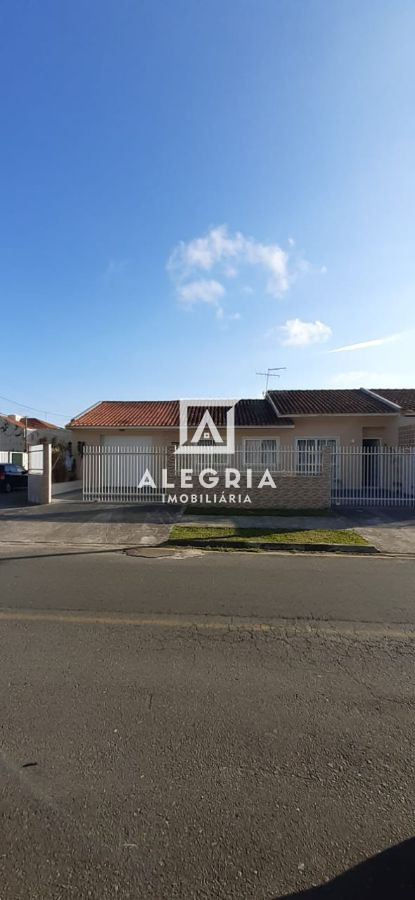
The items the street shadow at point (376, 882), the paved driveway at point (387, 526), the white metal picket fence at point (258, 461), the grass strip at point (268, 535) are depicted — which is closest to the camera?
the street shadow at point (376, 882)

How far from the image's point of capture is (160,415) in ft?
63.3

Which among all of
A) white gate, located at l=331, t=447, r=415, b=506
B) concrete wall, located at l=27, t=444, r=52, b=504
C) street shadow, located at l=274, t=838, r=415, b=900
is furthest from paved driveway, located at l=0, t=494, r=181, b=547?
street shadow, located at l=274, t=838, r=415, b=900

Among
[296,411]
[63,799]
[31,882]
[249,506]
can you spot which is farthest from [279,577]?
[296,411]

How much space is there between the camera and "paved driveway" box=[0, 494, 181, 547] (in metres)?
8.84

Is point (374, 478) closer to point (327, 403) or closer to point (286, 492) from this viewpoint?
point (327, 403)

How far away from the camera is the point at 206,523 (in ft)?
33.9

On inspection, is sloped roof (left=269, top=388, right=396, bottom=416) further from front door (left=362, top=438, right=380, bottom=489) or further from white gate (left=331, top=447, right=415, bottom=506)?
front door (left=362, top=438, right=380, bottom=489)

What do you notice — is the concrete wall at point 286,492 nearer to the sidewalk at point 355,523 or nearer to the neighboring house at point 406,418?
the sidewalk at point 355,523

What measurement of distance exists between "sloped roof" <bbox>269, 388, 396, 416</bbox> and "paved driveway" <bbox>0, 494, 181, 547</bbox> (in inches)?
305

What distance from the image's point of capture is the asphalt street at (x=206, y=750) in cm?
173

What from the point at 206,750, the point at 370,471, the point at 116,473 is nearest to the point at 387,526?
the point at 370,471

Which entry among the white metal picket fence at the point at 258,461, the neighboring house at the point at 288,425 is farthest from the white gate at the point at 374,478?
the white metal picket fence at the point at 258,461

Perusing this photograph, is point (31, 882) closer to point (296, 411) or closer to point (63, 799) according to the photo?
point (63, 799)

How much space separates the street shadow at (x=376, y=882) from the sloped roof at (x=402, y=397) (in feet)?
54.3
